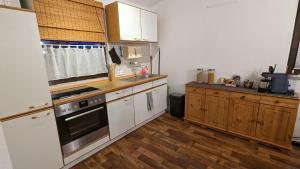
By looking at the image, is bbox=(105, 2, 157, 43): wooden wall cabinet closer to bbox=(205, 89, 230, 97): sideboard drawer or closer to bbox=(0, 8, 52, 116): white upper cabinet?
bbox=(0, 8, 52, 116): white upper cabinet

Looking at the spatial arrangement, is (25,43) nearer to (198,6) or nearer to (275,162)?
(198,6)

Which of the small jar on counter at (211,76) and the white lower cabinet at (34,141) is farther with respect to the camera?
the small jar on counter at (211,76)

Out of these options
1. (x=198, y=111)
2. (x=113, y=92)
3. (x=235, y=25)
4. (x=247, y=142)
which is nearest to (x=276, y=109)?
(x=247, y=142)

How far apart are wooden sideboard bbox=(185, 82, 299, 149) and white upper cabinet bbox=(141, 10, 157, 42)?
1.35 m

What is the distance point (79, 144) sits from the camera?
192 cm

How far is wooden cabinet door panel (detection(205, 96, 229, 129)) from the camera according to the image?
8.26ft

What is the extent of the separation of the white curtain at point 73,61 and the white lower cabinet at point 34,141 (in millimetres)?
769

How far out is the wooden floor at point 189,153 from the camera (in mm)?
1901

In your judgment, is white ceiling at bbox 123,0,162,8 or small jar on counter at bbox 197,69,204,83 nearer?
small jar on counter at bbox 197,69,204,83

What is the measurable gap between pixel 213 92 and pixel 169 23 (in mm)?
1913

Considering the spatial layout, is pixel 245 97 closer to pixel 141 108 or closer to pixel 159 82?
pixel 159 82

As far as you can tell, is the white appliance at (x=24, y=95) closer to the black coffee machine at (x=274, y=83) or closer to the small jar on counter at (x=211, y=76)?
the small jar on counter at (x=211, y=76)

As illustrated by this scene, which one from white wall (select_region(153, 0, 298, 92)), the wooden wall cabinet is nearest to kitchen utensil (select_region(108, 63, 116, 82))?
the wooden wall cabinet

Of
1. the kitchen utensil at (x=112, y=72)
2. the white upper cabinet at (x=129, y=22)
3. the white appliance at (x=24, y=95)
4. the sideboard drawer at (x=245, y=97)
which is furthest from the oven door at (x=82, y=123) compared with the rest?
the sideboard drawer at (x=245, y=97)
